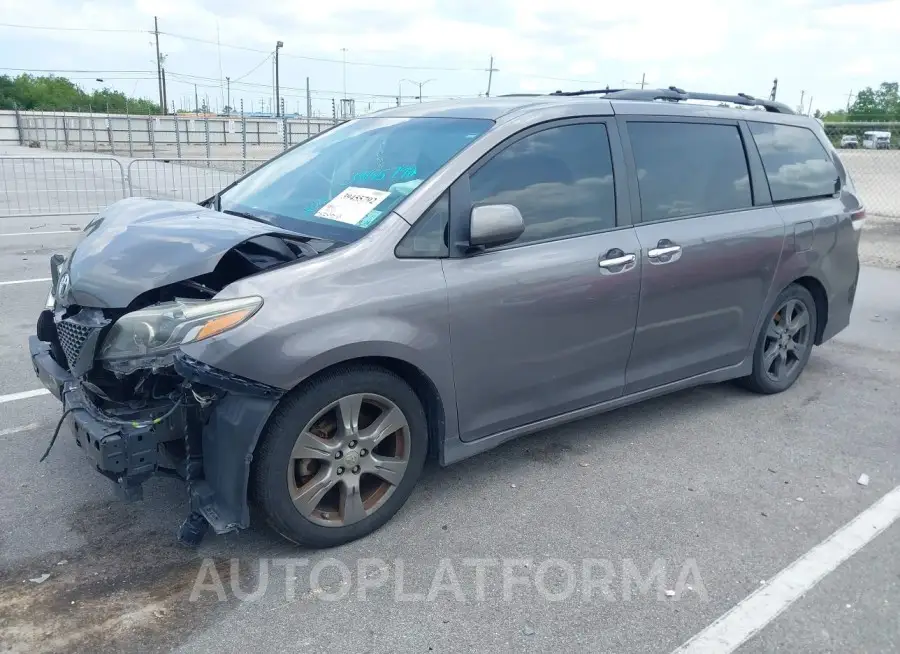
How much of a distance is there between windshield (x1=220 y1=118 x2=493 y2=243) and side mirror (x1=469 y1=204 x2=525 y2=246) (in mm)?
323

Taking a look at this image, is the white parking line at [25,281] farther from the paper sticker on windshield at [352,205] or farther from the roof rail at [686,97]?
the roof rail at [686,97]

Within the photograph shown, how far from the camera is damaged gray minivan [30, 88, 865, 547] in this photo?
2828mm

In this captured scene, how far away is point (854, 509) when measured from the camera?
3580mm

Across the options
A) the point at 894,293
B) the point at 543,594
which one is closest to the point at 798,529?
the point at 543,594

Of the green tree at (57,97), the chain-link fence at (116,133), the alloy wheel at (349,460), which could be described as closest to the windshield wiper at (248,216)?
the alloy wheel at (349,460)

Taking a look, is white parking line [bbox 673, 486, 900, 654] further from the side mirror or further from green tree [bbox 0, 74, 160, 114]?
green tree [bbox 0, 74, 160, 114]

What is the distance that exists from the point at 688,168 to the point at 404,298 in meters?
2.06

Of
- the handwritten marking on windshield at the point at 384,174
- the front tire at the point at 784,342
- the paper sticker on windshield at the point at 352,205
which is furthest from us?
the front tire at the point at 784,342

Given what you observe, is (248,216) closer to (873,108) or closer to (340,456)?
(340,456)

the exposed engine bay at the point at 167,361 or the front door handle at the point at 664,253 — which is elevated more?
the front door handle at the point at 664,253

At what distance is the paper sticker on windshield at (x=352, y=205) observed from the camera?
3.35 m

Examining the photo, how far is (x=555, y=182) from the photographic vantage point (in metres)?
3.63

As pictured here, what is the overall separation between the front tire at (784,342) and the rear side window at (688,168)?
796 mm

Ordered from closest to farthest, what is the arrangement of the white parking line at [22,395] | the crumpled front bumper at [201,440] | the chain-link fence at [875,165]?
the crumpled front bumper at [201,440]
the white parking line at [22,395]
the chain-link fence at [875,165]
